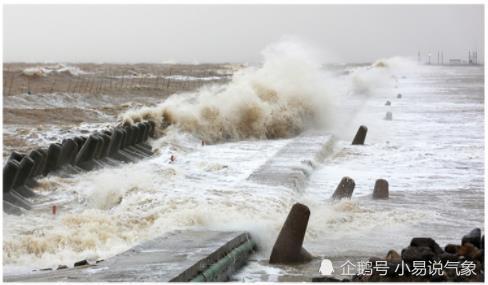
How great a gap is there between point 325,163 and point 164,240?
8.06m

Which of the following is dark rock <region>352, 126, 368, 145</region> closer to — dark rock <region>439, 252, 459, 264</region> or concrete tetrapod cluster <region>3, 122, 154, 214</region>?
concrete tetrapod cluster <region>3, 122, 154, 214</region>

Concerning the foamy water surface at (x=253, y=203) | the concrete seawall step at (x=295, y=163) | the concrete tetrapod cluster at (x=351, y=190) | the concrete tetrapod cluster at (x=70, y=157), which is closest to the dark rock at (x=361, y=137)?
the foamy water surface at (x=253, y=203)

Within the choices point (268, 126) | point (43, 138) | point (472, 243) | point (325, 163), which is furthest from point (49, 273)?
point (268, 126)

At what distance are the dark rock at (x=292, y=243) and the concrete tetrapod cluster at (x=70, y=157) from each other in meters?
4.77

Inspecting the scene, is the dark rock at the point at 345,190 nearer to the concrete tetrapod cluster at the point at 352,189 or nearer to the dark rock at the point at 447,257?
the concrete tetrapod cluster at the point at 352,189

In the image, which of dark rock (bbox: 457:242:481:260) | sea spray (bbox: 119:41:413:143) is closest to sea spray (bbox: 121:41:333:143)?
sea spray (bbox: 119:41:413:143)

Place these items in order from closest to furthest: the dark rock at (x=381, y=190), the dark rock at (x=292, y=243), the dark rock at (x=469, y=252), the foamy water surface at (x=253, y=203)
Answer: the dark rock at (x=469, y=252), the dark rock at (x=292, y=243), the foamy water surface at (x=253, y=203), the dark rock at (x=381, y=190)

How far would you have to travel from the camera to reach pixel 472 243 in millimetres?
7469

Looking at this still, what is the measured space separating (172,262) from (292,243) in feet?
4.85

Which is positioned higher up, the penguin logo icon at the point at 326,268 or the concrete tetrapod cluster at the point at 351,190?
the penguin logo icon at the point at 326,268

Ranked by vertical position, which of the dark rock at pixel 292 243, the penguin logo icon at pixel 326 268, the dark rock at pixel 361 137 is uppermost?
the dark rock at pixel 292 243

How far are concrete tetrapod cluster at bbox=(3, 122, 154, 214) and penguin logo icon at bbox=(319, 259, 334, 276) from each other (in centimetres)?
524

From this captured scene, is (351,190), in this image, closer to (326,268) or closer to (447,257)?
(326,268)

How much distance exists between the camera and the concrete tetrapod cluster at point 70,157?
12.7m
